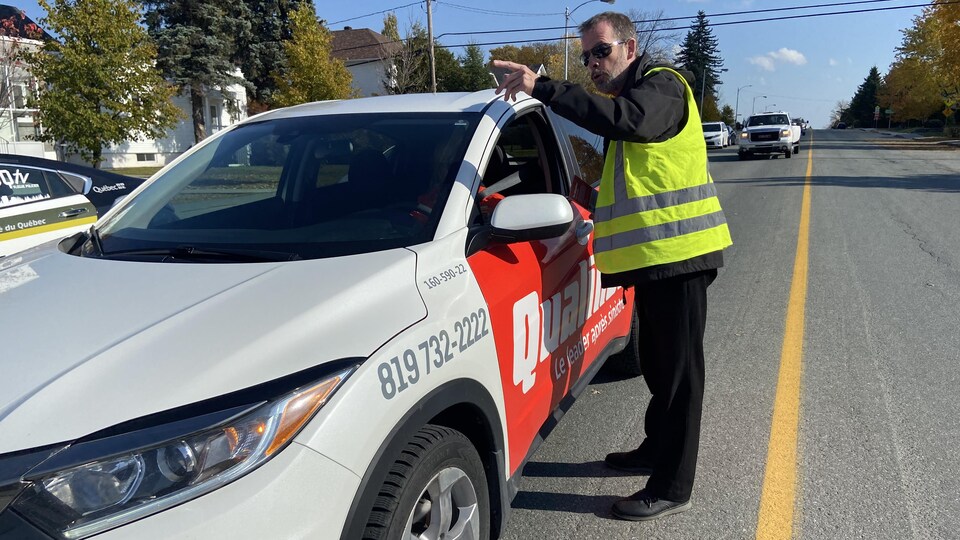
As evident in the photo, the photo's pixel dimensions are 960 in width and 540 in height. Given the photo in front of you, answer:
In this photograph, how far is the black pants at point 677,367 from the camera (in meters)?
2.81

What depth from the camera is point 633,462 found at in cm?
337

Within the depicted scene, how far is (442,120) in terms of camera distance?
2.82 meters

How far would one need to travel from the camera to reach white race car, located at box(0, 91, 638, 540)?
1410 millimetres

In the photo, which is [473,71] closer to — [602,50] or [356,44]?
[356,44]

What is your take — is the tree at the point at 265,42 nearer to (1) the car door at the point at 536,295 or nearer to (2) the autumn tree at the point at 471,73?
(2) the autumn tree at the point at 471,73

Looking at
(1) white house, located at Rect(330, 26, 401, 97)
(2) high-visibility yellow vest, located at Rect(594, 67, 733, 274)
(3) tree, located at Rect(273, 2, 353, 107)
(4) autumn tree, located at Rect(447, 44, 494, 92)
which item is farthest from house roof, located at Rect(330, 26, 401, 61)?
(2) high-visibility yellow vest, located at Rect(594, 67, 733, 274)

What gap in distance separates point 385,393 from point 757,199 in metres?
13.7

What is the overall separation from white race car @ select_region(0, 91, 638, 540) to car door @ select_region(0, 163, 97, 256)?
3.00 meters

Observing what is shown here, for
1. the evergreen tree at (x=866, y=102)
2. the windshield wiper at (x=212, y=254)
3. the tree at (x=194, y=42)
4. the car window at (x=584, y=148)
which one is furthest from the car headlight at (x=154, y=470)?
the evergreen tree at (x=866, y=102)

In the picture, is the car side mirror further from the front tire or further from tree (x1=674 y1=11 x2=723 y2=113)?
tree (x1=674 y1=11 x2=723 y2=113)

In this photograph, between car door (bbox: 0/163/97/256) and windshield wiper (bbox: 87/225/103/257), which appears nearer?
windshield wiper (bbox: 87/225/103/257)

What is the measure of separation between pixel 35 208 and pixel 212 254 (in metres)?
4.29

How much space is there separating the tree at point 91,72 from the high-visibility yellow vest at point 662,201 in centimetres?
1766

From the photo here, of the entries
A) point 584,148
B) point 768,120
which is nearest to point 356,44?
point 768,120
